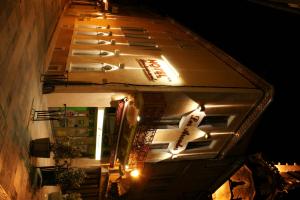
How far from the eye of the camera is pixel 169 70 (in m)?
16.4

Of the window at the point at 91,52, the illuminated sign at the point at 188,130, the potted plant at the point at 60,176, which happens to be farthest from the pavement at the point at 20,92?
the illuminated sign at the point at 188,130

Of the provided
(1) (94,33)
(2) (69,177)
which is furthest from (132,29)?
(2) (69,177)

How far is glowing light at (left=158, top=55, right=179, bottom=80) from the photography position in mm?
15750

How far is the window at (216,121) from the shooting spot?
1764 centimetres

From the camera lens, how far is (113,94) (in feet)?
45.8

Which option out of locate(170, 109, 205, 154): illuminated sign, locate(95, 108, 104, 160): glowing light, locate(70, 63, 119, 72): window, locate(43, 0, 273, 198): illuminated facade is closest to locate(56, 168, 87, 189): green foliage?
locate(43, 0, 273, 198): illuminated facade

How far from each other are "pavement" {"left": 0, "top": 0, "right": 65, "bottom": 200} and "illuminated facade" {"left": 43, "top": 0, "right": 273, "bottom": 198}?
181 cm

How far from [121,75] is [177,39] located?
432 inches

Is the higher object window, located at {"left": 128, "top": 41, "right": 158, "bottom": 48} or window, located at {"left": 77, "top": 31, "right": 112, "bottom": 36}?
window, located at {"left": 77, "top": 31, "right": 112, "bottom": 36}

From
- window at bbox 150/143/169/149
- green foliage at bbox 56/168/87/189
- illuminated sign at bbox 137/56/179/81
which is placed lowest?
window at bbox 150/143/169/149

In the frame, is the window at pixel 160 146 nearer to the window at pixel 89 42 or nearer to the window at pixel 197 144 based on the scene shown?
the window at pixel 197 144

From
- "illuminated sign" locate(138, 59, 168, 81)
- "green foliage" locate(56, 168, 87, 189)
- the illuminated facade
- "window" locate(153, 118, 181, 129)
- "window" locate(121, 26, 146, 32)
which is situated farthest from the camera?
"window" locate(121, 26, 146, 32)

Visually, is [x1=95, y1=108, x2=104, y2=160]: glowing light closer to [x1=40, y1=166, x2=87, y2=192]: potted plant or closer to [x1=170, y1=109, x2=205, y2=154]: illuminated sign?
[x1=40, y1=166, x2=87, y2=192]: potted plant

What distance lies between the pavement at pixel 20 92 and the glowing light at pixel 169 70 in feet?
21.9
